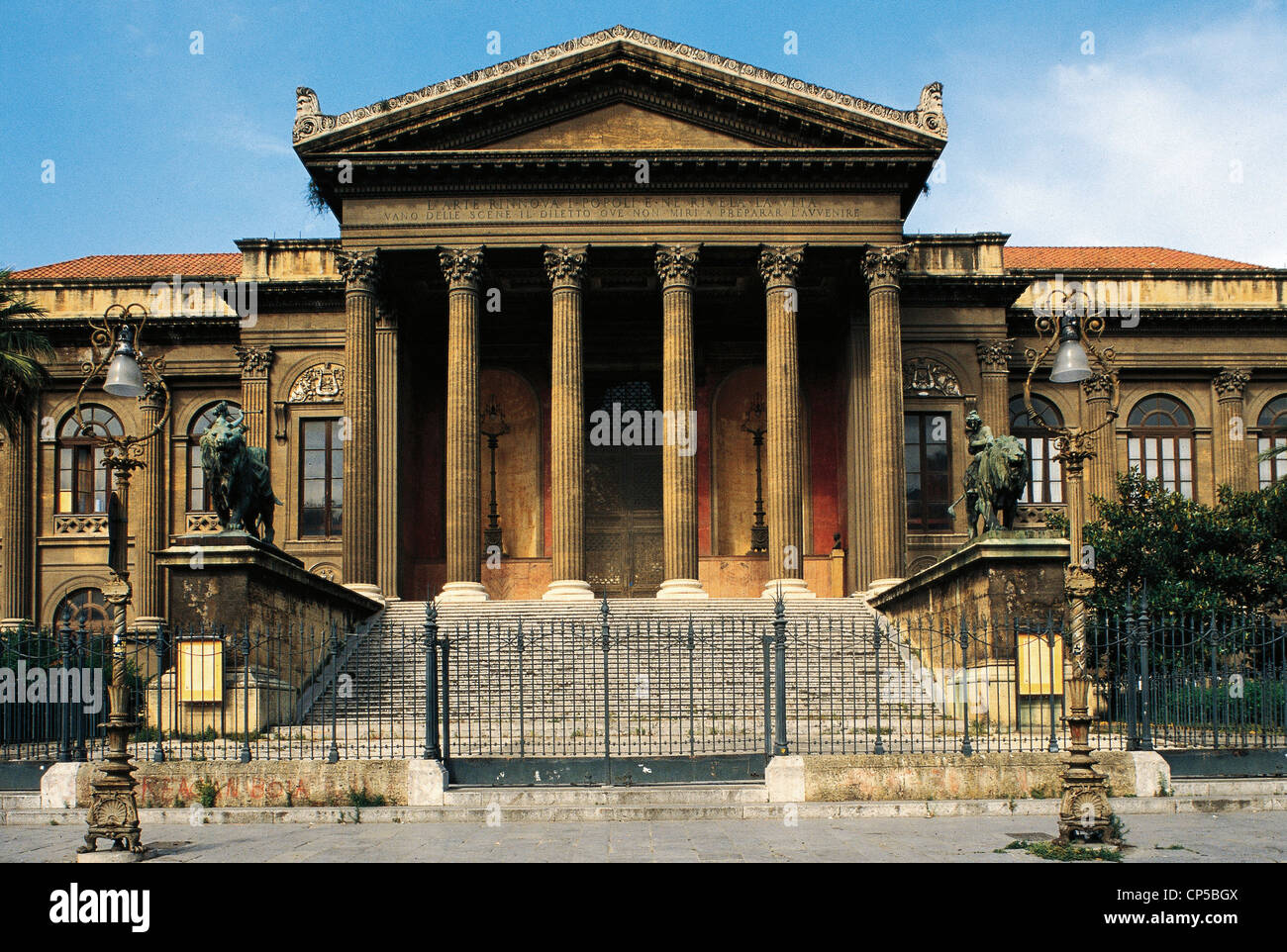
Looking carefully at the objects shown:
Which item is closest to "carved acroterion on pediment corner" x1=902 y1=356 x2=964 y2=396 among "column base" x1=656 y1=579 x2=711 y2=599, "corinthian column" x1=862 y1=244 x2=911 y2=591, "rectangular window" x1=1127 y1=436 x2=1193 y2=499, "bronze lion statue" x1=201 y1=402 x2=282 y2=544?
"corinthian column" x1=862 y1=244 x2=911 y2=591

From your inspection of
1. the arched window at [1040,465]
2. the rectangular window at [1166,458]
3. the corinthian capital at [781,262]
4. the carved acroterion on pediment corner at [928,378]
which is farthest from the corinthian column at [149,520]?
the rectangular window at [1166,458]

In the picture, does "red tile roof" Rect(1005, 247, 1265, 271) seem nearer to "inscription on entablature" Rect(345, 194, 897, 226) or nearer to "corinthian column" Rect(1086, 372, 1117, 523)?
"corinthian column" Rect(1086, 372, 1117, 523)

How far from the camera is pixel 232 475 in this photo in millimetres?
21703

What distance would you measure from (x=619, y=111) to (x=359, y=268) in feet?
23.5

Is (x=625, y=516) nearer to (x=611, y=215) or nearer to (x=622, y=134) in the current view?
(x=611, y=215)

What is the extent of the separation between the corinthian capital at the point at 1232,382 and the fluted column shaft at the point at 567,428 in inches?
773

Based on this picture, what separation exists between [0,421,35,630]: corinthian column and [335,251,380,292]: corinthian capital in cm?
1194

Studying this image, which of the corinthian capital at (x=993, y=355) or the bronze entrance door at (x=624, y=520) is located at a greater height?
the corinthian capital at (x=993, y=355)

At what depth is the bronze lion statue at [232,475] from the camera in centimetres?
2167

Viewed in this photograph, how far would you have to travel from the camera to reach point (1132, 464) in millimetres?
37781

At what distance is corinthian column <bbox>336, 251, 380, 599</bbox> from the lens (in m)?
29.7

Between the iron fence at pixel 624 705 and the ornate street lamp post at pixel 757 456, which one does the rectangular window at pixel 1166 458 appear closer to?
the ornate street lamp post at pixel 757 456

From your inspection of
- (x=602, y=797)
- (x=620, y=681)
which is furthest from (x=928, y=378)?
(x=602, y=797)

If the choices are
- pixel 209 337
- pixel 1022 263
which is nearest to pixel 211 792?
pixel 209 337
